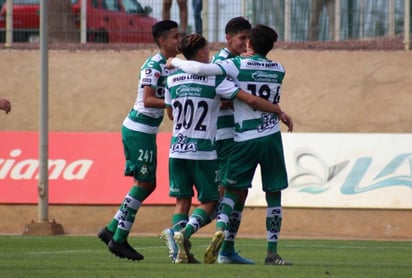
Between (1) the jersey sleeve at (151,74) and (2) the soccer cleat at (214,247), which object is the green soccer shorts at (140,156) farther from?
(2) the soccer cleat at (214,247)

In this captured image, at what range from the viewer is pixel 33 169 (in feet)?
69.3

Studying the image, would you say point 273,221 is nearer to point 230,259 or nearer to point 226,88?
point 230,259

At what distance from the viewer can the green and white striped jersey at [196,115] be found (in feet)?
38.1

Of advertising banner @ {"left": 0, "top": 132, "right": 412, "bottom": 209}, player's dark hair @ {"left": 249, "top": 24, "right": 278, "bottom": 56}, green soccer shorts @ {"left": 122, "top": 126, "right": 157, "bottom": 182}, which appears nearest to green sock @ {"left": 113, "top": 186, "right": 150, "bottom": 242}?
green soccer shorts @ {"left": 122, "top": 126, "right": 157, "bottom": 182}

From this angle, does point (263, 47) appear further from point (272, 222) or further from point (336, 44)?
point (336, 44)

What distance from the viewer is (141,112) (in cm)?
1253

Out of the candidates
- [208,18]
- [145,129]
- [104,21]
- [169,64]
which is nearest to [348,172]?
[208,18]

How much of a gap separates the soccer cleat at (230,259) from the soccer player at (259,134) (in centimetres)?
36

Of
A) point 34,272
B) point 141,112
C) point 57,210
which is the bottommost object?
point 57,210

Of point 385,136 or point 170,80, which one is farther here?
point 385,136

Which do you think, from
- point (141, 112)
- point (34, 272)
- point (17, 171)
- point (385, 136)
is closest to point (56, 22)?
point (17, 171)

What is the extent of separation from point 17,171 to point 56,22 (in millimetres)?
4742

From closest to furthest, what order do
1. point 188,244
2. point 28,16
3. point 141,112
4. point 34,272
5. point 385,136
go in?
point 34,272
point 188,244
point 141,112
point 385,136
point 28,16

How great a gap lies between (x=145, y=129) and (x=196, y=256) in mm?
1672
